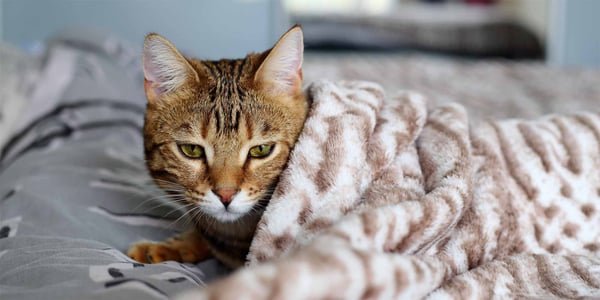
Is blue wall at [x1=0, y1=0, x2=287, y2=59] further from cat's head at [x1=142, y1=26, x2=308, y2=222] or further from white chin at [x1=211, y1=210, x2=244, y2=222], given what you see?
white chin at [x1=211, y1=210, x2=244, y2=222]

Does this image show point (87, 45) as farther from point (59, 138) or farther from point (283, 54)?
point (283, 54)

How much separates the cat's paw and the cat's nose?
8.2 inches

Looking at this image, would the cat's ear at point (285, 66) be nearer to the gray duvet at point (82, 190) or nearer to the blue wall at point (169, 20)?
the gray duvet at point (82, 190)

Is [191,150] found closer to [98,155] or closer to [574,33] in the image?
[98,155]

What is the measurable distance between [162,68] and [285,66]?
0.78 feet

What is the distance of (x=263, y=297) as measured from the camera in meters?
0.57

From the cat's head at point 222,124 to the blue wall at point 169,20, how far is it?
2836 millimetres

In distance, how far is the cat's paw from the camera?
1.10m

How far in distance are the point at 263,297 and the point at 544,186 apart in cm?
72

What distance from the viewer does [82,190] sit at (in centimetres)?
132

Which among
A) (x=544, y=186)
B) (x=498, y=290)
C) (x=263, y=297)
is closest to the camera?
(x=263, y=297)

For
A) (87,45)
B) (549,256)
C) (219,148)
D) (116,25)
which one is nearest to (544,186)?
(549,256)

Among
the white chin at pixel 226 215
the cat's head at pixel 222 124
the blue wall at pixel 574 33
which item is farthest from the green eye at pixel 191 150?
the blue wall at pixel 574 33

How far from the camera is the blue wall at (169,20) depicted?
12.0 feet
